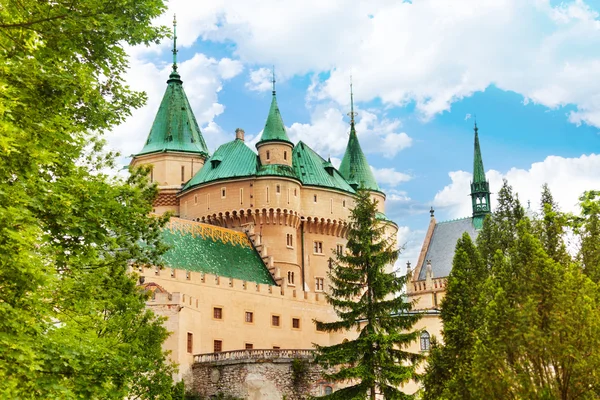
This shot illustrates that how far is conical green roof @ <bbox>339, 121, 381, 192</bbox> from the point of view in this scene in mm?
73688

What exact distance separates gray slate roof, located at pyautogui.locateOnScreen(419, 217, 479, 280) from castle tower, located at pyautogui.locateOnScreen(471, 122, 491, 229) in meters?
1.12

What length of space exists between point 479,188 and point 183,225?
34954 millimetres

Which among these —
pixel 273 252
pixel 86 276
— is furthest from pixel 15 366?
pixel 273 252

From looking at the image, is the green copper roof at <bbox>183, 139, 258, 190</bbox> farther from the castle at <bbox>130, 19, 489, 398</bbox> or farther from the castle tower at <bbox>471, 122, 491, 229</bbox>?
the castle tower at <bbox>471, 122, 491, 229</bbox>

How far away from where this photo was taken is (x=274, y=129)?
2453 inches

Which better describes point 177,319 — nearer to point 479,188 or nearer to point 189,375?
point 189,375

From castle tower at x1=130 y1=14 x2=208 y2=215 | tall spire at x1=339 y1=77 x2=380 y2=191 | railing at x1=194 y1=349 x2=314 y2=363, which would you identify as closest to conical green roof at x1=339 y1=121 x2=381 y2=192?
tall spire at x1=339 y1=77 x2=380 y2=191

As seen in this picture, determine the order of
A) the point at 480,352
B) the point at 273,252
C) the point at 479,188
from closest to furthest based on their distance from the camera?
the point at 480,352, the point at 273,252, the point at 479,188

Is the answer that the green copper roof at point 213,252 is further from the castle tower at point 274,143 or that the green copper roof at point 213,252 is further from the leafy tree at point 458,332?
the leafy tree at point 458,332

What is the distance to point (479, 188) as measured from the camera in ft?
254

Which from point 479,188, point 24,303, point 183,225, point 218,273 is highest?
point 479,188

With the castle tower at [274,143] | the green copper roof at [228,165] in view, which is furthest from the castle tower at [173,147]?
the castle tower at [274,143]

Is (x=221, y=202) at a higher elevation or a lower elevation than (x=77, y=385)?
higher

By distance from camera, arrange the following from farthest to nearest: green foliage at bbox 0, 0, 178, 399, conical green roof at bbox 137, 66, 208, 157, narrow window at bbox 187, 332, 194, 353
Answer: conical green roof at bbox 137, 66, 208, 157 < narrow window at bbox 187, 332, 194, 353 < green foliage at bbox 0, 0, 178, 399
